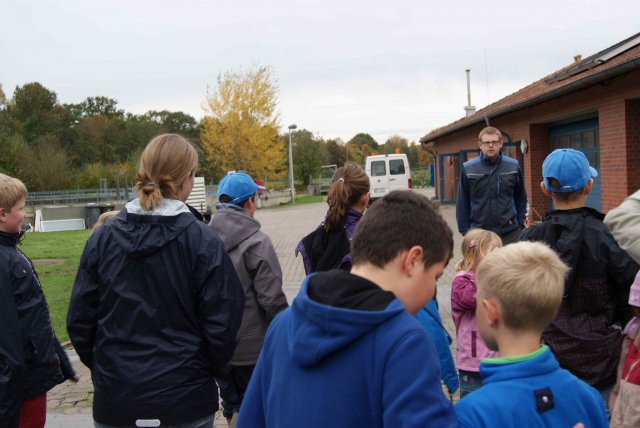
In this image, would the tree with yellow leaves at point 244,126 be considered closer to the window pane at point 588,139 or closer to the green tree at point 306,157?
the green tree at point 306,157

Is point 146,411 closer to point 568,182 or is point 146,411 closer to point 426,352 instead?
point 426,352

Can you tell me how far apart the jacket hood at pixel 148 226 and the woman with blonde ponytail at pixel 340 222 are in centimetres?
125

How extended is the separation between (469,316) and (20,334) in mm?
2421

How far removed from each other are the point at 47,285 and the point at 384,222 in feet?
38.4

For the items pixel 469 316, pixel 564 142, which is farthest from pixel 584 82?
pixel 469 316

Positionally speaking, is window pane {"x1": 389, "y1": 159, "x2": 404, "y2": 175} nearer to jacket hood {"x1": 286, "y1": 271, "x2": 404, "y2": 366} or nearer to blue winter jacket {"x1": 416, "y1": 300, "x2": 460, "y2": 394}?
blue winter jacket {"x1": 416, "y1": 300, "x2": 460, "y2": 394}

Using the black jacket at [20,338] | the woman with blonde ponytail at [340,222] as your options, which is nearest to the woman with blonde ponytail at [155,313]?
the black jacket at [20,338]

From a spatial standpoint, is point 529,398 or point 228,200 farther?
point 228,200

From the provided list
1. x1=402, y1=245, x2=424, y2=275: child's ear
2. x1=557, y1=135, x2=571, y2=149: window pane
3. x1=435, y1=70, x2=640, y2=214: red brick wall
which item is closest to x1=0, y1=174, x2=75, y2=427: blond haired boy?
x1=402, y1=245, x2=424, y2=275: child's ear

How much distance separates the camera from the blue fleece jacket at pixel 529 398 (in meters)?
1.57

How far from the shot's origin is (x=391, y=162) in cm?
3222

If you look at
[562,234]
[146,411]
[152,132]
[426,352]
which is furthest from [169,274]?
[152,132]

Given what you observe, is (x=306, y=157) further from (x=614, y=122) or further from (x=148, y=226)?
(x=148, y=226)

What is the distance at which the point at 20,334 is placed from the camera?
3.07 m
